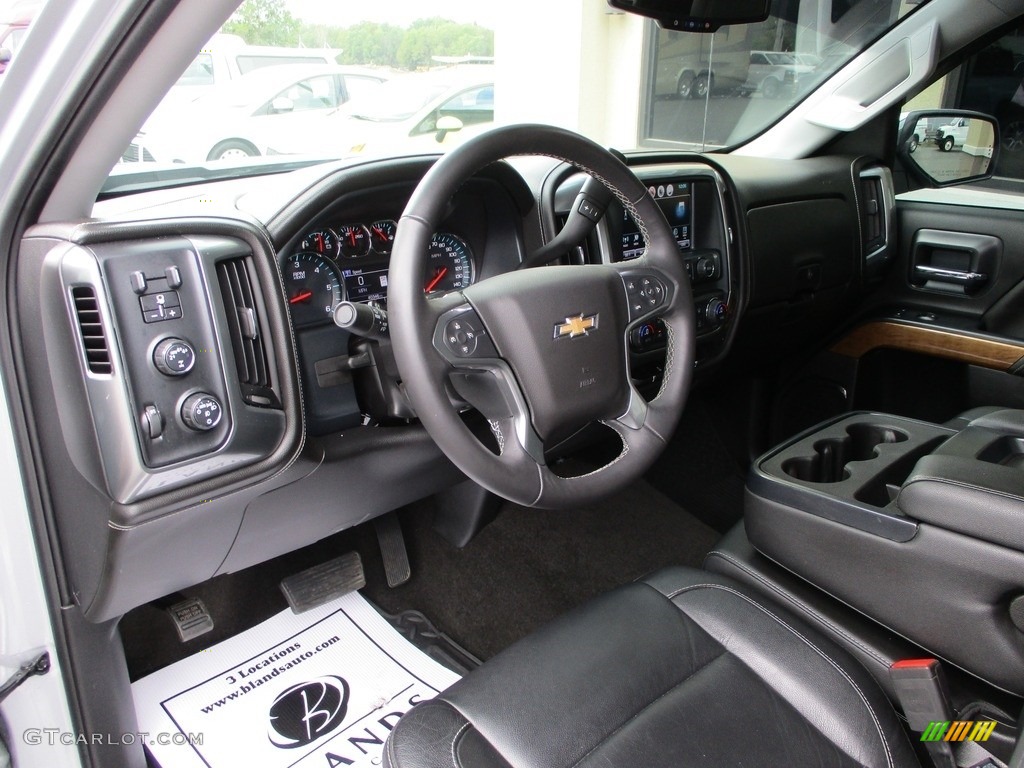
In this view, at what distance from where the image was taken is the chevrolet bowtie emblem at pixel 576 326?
1116 mm

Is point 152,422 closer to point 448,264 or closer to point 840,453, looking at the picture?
point 448,264

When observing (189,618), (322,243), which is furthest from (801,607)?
(189,618)

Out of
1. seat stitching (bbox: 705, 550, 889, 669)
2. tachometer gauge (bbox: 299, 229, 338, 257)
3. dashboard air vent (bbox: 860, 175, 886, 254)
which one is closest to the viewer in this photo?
seat stitching (bbox: 705, 550, 889, 669)

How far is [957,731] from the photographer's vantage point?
101 centimetres

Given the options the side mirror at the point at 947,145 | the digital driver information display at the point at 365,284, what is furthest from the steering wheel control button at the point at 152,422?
the side mirror at the point at 947,145

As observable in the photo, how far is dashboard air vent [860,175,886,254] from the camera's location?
2170 millimetres

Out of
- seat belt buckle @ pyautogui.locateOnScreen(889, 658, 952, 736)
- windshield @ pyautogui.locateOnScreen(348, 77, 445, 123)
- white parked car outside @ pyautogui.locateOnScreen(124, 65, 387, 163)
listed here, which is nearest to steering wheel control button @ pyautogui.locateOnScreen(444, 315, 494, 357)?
white parked car outside @ pyautogui.locateOnScreen(124, 65, 387, 163)

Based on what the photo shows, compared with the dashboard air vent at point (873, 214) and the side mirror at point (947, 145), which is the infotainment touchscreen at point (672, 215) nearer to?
the dashboard air vent at point (873, 214)

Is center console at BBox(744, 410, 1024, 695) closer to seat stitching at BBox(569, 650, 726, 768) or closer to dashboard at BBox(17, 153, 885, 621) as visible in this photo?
seat stitching at BBox(569, 650, 726, 768)

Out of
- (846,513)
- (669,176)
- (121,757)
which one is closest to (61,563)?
(121,757)

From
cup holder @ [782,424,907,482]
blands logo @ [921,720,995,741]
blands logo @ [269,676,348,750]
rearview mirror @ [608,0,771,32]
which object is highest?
rearview mirror @ [608,0,771,32]

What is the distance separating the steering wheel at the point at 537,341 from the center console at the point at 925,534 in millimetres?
279

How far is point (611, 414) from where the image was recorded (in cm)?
121

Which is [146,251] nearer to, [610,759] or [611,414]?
[611,414]
